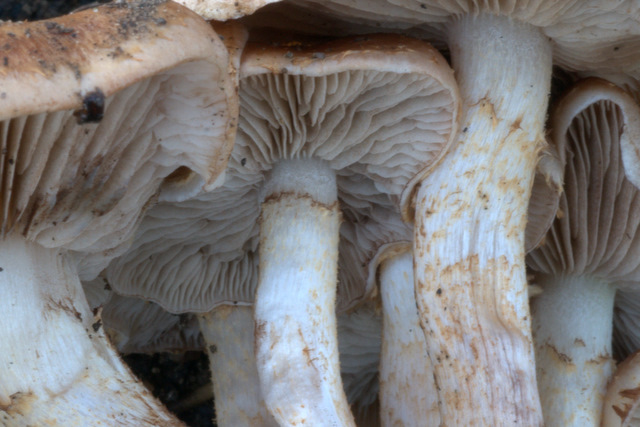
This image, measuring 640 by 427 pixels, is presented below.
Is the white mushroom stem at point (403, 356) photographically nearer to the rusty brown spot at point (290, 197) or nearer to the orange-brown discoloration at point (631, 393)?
the rusty brown spot at point (290, 197)

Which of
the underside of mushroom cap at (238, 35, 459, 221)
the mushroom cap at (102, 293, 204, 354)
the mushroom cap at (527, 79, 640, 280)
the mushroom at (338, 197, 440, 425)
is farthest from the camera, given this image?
the mushroom cap at (102, 293, 204, 354)

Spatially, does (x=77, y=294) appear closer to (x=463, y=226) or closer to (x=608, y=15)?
(x=463, y=226)

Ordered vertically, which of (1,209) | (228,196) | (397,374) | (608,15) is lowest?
(397,374)

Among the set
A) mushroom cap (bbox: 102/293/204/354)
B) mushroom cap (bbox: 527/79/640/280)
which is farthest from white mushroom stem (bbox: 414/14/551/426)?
mushroom cap (bbox: 102/293/204/354)

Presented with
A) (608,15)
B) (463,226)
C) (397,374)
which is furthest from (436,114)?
(397,374)

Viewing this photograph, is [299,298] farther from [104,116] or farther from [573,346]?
[573,346]

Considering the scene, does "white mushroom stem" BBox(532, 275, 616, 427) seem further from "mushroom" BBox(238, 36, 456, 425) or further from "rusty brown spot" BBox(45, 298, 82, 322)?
"rusty brown spot" BBox(45, 298, 82, 322)
